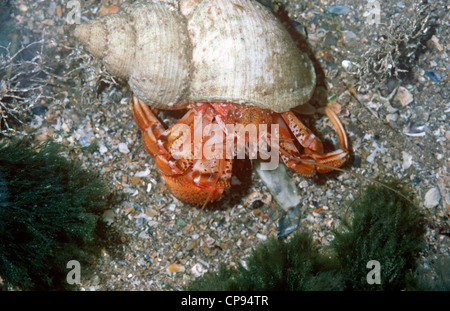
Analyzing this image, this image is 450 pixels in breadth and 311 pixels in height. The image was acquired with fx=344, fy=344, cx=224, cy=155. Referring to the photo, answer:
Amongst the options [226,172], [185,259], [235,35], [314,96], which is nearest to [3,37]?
[235,35]

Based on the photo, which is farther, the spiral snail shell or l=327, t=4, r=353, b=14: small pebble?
l=327, t=4, r=353, b=14: small pebble

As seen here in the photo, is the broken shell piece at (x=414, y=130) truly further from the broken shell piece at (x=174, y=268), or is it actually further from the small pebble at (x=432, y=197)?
the broken shell piece at (x=174, y=268)

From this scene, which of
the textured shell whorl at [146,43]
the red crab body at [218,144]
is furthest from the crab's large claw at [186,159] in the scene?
the textured shell whorl at [146,43]

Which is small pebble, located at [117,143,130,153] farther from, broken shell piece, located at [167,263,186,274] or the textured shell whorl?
broken shell piece, located at [167,263,186,274]

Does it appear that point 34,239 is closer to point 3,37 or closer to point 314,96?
point 3,37

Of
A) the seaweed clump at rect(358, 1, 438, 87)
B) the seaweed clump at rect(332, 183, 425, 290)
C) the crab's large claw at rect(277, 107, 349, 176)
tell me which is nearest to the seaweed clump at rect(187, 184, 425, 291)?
the seaweed clump at rect(332, 183, 425, 290)

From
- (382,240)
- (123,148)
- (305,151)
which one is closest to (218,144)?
(305,151)

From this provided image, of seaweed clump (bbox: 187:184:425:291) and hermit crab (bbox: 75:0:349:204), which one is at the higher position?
hermit crab (bbox: 75:0:349:204)
